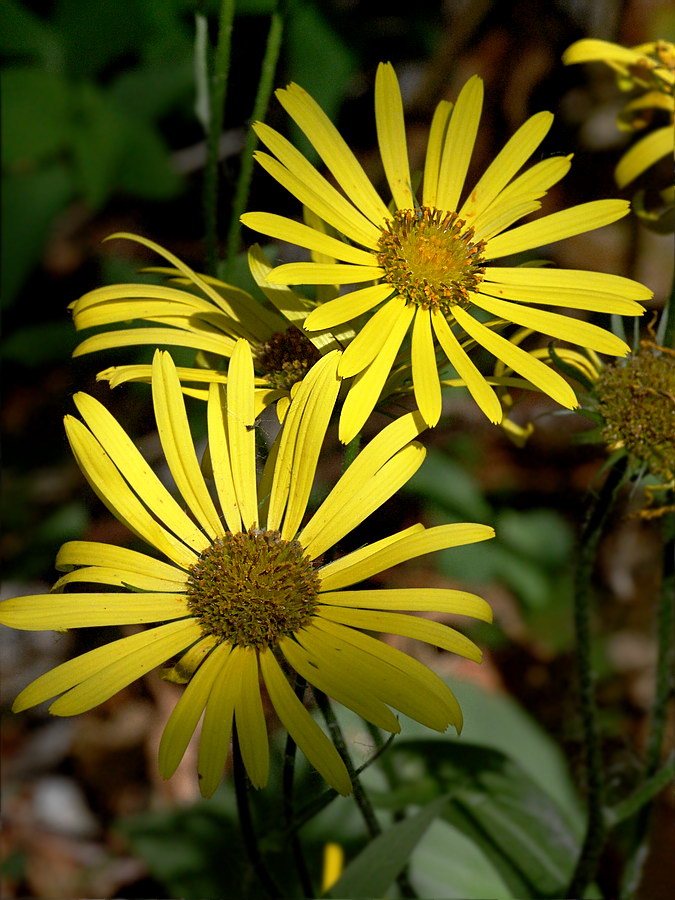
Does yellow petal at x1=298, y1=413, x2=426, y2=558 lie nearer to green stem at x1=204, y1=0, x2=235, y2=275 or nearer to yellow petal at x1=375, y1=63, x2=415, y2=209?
yellow petal at x1=375, y1=63, x2=415, y2=209

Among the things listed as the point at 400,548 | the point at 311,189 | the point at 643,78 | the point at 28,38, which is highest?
the point at 28,38

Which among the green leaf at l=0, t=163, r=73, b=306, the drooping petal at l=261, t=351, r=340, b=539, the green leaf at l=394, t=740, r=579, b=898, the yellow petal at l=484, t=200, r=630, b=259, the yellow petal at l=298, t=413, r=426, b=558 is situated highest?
the green leaf at l=0, t=163, r=73, b=306

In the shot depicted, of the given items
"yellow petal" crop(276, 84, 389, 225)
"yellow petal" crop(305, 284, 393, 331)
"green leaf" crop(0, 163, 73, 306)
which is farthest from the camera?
"green leaf" crop(0, 163, 73, 306)

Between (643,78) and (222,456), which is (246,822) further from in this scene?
(643,78)

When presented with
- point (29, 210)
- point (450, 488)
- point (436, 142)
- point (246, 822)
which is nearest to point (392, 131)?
point (436, 142)

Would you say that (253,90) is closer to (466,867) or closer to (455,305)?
(455,305)

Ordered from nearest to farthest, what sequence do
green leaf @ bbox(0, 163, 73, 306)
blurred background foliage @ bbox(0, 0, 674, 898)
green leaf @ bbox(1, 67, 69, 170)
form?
1. blurred background foliage @ bbox(0, 0, 674, 898)
2. green leaf @ bbox(1, 67, 69, 170)
3. green leaf @ bbox(0, 163, 73, 306)

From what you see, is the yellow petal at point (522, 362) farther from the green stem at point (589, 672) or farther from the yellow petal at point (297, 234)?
the green stem at point (589, 672)

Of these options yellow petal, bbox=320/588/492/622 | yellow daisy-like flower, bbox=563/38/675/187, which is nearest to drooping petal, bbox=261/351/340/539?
yellow petal, bbox=320/588/492/622
